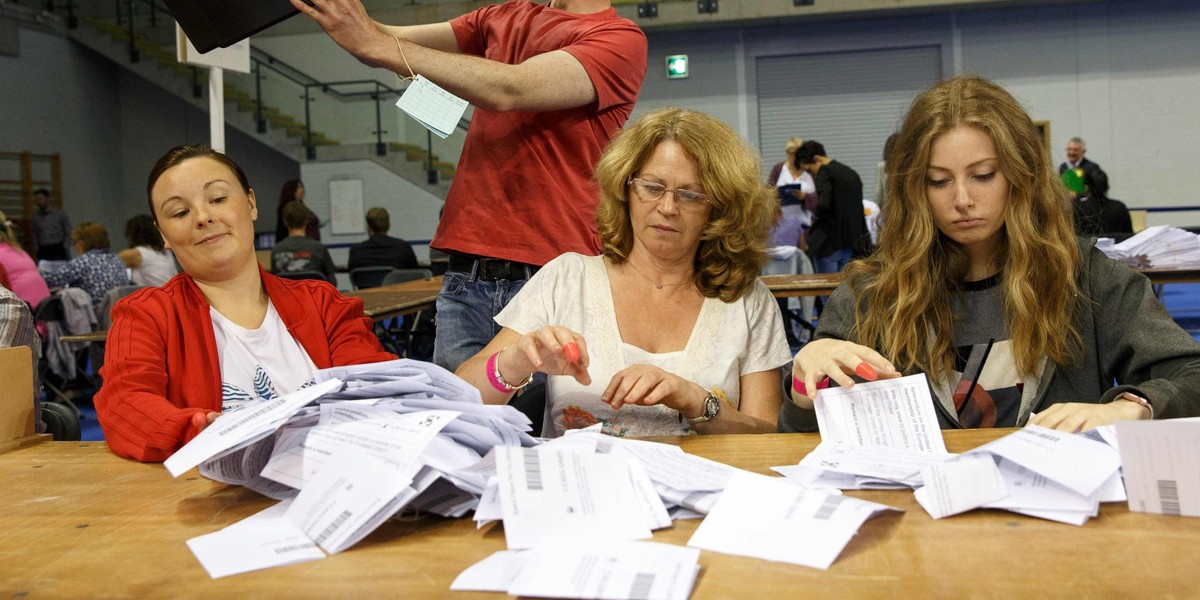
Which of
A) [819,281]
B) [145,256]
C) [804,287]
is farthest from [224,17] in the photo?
[145,256]

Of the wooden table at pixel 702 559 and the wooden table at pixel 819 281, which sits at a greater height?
the wooden table at pixel 819 281

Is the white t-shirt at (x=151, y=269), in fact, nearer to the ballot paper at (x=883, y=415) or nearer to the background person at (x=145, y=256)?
the background person at (x=145, y=256)

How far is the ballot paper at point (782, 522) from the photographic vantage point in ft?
2.88

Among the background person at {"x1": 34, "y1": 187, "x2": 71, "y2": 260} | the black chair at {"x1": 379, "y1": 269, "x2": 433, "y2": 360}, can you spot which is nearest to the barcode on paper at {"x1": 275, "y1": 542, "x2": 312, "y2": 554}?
the black chair at {"x1": 379, "y1": 269, "x2": 433, "y2": 360}

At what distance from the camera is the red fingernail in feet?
4.11

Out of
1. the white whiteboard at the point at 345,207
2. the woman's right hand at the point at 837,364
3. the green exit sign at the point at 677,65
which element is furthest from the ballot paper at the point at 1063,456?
the white whiteboard at the point at 345,207

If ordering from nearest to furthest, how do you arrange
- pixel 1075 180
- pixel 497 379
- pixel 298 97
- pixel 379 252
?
pixel 497 379, pixel 1075 180, pixel 379 252, pixel 298 97

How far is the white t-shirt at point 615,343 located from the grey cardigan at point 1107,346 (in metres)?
0.27

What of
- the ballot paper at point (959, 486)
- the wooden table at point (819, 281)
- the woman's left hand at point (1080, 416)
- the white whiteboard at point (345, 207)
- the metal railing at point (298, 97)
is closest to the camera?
the ballot paper at point (959, 486)

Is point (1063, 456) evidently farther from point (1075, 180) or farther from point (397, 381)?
point (1075, 180)

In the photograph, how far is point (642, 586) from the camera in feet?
2.59

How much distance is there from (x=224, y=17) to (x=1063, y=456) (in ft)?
5.06

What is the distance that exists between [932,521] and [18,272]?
232 inches

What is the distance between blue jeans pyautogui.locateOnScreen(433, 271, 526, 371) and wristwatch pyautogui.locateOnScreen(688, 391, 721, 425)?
555 mm
